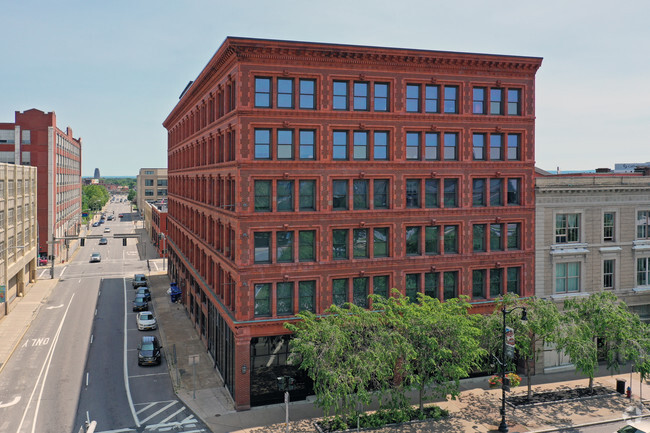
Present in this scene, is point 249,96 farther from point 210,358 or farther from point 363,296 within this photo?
point 210,358

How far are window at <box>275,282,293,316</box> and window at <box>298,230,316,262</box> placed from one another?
1905 millimetres

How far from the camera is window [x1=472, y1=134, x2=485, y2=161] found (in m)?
37.1

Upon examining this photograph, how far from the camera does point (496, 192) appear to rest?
37969mm

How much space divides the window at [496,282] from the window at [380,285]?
8.48 metres

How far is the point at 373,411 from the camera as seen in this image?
31.1 meters

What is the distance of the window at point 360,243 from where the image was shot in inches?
1345

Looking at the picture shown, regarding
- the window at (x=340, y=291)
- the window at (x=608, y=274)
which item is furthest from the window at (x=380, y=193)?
the window at (x=608, y=274)

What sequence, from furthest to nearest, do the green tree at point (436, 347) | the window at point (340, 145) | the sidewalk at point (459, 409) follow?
1. the window at point (340, 145)
2. the sidewalk at point (459, 409)
3. the green tree at point (436, 347)

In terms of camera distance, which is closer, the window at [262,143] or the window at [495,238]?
the window at [262,143]

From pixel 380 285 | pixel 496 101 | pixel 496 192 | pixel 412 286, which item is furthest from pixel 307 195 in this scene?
pixel 496 101

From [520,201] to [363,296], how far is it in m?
14.2

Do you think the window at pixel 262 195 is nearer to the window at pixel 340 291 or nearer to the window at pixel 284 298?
the window at pixel 284 298

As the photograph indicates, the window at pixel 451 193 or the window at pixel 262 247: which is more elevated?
the window at pixel 451 193

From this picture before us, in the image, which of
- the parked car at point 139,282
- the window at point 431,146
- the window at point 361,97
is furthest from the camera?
the parked car at point 139,282
